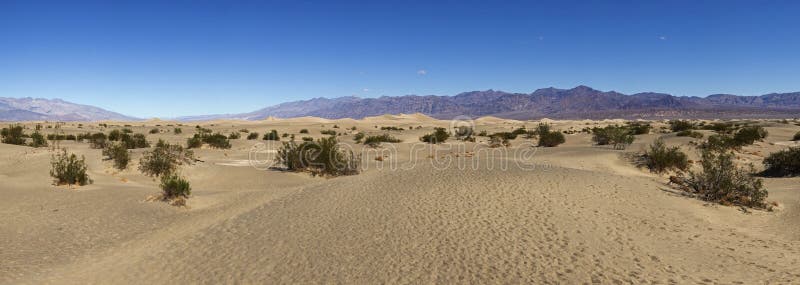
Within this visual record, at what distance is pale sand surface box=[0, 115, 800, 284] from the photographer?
497 cm

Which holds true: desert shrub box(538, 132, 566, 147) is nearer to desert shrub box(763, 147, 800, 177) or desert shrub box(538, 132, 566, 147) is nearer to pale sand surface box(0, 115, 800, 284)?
desert shrub box(763, 147, 800, 177)

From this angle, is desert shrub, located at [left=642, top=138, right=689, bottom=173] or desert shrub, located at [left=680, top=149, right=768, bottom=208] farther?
desert shrub, located at [left=642, top=138, right=689, bottom=173]

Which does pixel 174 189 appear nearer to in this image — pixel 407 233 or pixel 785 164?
pixel 407 233

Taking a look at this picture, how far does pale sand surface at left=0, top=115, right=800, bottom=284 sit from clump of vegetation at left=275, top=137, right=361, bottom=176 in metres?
3.03

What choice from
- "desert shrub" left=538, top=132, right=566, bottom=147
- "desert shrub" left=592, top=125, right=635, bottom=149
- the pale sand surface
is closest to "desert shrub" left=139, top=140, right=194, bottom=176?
the pale sand surface

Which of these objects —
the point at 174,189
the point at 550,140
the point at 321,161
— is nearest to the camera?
the point at 174,189

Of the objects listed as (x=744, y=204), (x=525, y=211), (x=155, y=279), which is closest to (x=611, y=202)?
(x=525, y=211)

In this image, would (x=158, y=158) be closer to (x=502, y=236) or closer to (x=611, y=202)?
(x=502, y=236)

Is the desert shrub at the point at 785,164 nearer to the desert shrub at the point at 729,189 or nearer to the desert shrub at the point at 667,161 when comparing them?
the desert shrub at the point at 667,161

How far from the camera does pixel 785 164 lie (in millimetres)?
12812

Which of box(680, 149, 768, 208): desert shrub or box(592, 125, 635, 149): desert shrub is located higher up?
box(592, 125, 635, 149): desert shrub

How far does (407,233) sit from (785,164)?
1292cm

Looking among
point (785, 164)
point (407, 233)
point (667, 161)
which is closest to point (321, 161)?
point (407, 233)

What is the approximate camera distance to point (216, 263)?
17.8ft
